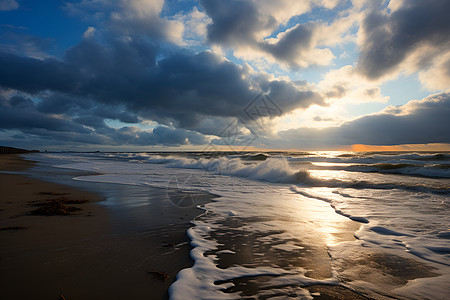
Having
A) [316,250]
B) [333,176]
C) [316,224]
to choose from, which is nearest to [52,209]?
[316,250]

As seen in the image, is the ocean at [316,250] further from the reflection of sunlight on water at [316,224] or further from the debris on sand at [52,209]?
the debris on sand at [52,209]

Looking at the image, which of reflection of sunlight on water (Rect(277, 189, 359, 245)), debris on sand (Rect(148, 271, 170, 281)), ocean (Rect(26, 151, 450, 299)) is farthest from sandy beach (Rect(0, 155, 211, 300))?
reflection of sunlight on water (Rect(277, 189, 359, 245))

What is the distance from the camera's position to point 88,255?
9.09ft

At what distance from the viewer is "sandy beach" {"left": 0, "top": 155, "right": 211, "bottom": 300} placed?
2090 millimetres

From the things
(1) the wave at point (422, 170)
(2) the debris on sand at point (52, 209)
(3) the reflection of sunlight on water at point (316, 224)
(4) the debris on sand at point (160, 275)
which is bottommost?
(3) the reflection of sunlight on water at point (316, 224)

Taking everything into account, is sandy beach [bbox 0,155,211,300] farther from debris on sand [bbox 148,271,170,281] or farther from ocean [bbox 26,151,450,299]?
ocean [bbox 26,151,450,299]

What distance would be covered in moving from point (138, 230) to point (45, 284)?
5.58ft

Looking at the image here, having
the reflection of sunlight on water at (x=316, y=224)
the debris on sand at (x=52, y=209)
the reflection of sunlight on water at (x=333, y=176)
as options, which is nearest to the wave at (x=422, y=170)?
the reflection of sunlight on water at (x=333, y=176)

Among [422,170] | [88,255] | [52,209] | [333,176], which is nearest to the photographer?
[88,255]

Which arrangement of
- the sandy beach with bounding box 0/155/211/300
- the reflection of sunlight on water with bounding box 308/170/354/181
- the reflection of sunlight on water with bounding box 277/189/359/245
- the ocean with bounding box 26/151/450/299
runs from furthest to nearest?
the reflection of sunlight on water with bounding box 308/170/354/181, the reflection of sunlight on water with bounding box 277/189/359/245, the ocean with bounding box 26/151/450/299, the sandy beach with bounding box 0/155/211/300

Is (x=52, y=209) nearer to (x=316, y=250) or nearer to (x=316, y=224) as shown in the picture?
(x=316, y=250)

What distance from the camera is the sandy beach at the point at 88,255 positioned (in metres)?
2.09

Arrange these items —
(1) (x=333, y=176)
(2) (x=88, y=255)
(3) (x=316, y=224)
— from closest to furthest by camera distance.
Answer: (2) (x=88, y=255), (3) (x=316, y=224), (1) (x=333, y=176)

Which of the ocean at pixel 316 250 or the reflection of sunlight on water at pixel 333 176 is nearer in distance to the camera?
the ocean at pixel 316 250
